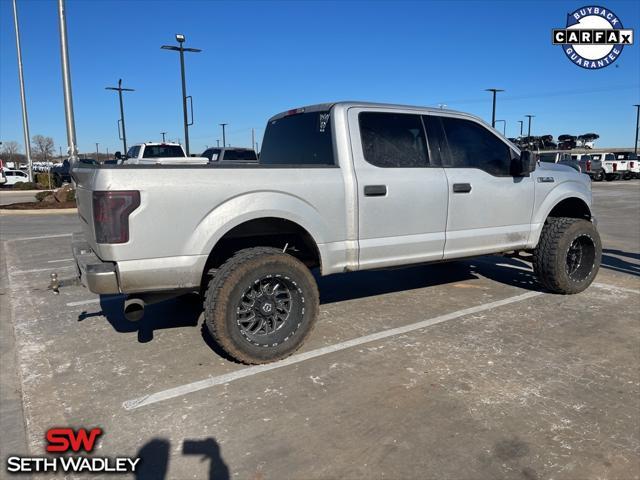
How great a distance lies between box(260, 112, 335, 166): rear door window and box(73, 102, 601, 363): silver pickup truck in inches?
0.7

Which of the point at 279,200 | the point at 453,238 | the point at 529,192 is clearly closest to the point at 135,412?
the point at 279,200

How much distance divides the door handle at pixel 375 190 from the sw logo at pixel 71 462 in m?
2.62

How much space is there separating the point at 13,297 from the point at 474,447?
17.7ft

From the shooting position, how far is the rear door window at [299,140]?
4.44 m

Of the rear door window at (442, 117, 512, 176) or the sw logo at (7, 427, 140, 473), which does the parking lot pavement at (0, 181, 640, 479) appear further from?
the rear door window at (442, 117, 512, 176)

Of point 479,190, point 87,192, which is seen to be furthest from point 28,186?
point 479,190

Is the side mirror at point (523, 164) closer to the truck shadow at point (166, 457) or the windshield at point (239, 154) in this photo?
the truck shadow at point (166, 457)

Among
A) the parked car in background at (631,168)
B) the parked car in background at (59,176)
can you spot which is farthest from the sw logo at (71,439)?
the parked car in background at (631,168)

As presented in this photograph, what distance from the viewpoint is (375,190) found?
13.9ft

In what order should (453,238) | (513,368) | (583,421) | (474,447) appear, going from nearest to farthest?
(474,447)
(583,421)
(513,368)
(453,238)

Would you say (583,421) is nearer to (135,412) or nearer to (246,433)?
(246,433)

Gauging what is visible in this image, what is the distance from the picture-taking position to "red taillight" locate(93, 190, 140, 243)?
3.23 meters

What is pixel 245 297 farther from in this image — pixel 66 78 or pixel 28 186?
pixel 28 186

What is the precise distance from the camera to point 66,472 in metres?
2.56
